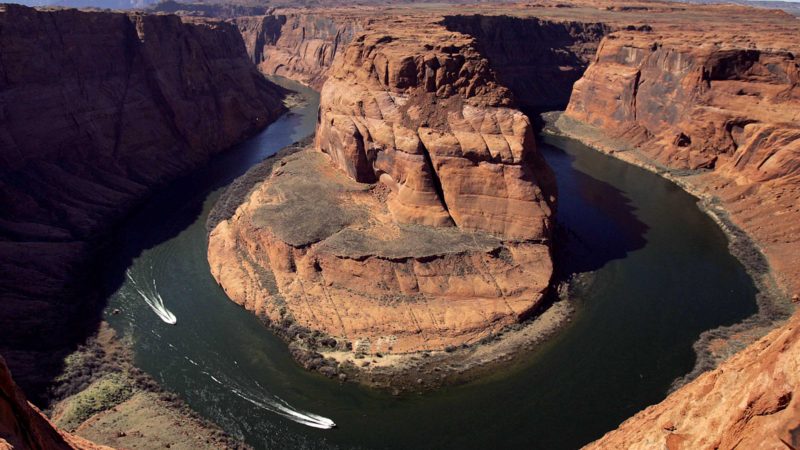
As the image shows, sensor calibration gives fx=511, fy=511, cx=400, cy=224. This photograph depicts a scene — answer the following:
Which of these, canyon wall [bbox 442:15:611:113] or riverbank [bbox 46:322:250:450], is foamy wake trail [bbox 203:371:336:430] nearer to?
riverbank [bbox 46:322:250:450]

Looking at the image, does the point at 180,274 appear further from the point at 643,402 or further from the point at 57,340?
the point at 643,402

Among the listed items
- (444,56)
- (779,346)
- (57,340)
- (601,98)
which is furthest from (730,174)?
(57,340)

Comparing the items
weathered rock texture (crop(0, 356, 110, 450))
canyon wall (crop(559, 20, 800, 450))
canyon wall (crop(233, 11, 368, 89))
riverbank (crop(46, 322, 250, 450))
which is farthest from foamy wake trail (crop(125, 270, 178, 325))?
canyon wall (crop(233, 11, 368, 89))

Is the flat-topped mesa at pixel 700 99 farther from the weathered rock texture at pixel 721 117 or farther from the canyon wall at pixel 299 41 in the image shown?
the canyon wall at pixel 299 41

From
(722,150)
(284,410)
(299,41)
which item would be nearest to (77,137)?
(284,410)

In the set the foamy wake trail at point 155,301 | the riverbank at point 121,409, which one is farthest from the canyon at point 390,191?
the foamy wake trail at point 155,301

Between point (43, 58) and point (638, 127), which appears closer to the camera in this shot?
point (43, 58)

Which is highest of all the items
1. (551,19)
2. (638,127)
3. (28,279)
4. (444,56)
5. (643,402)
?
(551,19)
